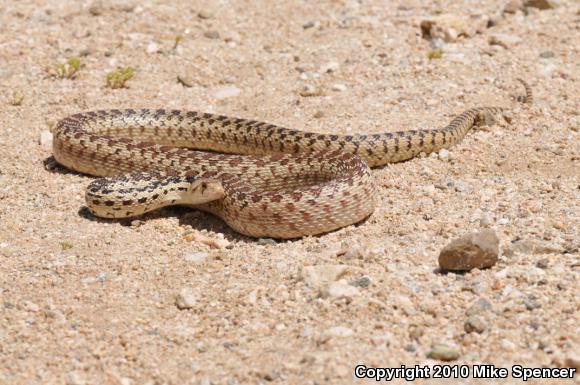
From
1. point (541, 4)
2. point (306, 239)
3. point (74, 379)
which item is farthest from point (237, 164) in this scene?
point (541, 4)

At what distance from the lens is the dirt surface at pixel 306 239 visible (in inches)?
273

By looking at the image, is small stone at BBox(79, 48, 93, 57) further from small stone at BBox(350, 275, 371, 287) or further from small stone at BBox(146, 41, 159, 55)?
small stone at BBox(350, 275, 371, 287)

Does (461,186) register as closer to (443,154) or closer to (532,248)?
(443,154)

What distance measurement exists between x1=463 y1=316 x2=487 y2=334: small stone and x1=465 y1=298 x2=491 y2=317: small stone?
111 millimetres

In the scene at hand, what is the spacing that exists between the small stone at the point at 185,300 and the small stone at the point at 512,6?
976 cm

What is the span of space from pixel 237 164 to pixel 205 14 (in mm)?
5968

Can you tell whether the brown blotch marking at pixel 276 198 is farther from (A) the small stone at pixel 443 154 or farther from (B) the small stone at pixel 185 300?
(A) the small stone at pixel 443 154

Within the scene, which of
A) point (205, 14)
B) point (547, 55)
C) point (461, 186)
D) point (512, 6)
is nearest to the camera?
point (461, 186)

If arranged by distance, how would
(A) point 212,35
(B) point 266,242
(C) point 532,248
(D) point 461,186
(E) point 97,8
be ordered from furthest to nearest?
(E) point 97,8, (A) point 212,35, (D) point 461,186, (B) point 266,242, (C) point 532,248

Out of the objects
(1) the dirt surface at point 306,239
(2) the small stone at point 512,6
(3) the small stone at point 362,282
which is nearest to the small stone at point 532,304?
(1) the dirt surface at point 306,239

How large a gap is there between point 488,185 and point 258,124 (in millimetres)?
3461

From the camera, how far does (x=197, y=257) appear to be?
870cm

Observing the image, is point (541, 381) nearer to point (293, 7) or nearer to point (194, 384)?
point (194, 384)

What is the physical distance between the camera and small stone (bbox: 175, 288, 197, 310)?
7676 mm
